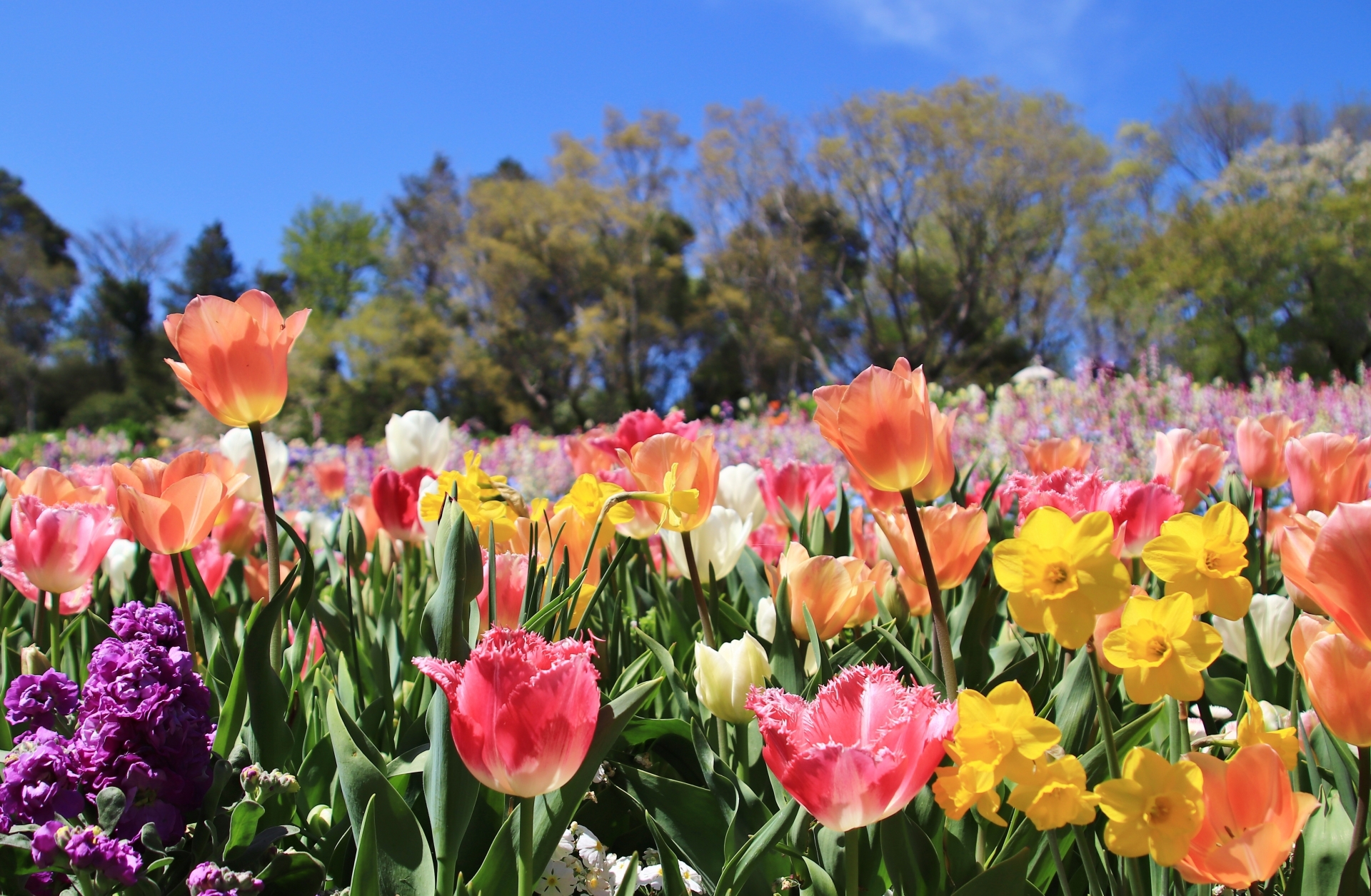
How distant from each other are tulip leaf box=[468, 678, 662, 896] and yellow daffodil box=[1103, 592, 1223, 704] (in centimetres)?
34

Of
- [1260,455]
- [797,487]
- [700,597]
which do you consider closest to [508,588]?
[700,597]

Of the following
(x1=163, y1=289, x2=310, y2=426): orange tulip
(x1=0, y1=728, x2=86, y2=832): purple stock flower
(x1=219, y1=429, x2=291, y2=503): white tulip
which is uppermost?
(x1=163, y1=289, x2=310, y2=426): orange tulip

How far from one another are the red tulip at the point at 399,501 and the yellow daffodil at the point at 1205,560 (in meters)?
1.24

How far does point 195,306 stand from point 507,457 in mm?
6003

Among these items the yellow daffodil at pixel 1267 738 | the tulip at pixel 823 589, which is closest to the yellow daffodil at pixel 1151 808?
the yellow daffodil at pixel 1267 738

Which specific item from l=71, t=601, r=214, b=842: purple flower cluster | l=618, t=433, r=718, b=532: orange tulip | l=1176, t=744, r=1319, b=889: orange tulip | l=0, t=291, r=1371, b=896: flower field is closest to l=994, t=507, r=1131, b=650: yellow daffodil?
l=0, t=291, r=1371, b=896: flower field

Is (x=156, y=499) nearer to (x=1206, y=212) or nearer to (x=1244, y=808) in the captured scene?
(x=1244, y=808)

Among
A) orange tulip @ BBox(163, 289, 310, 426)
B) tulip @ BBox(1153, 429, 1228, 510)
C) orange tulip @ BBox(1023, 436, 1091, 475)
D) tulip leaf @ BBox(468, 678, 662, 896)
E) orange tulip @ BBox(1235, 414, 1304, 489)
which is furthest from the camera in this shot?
orange tulip @ BBox(1023, 436, 1091, 475)

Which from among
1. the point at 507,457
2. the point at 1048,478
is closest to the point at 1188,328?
the point at 507,457

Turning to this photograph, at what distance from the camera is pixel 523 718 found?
0.61m

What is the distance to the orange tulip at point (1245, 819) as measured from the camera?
1.89 feet

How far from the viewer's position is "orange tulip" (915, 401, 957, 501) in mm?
956

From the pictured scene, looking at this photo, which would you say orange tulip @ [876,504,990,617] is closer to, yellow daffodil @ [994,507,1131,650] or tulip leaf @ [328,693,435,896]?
yellow daffodil @ [994,507,1131,650]

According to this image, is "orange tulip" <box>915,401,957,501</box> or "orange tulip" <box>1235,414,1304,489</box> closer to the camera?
"orange tulip" <box>915,401,957,501</box>
